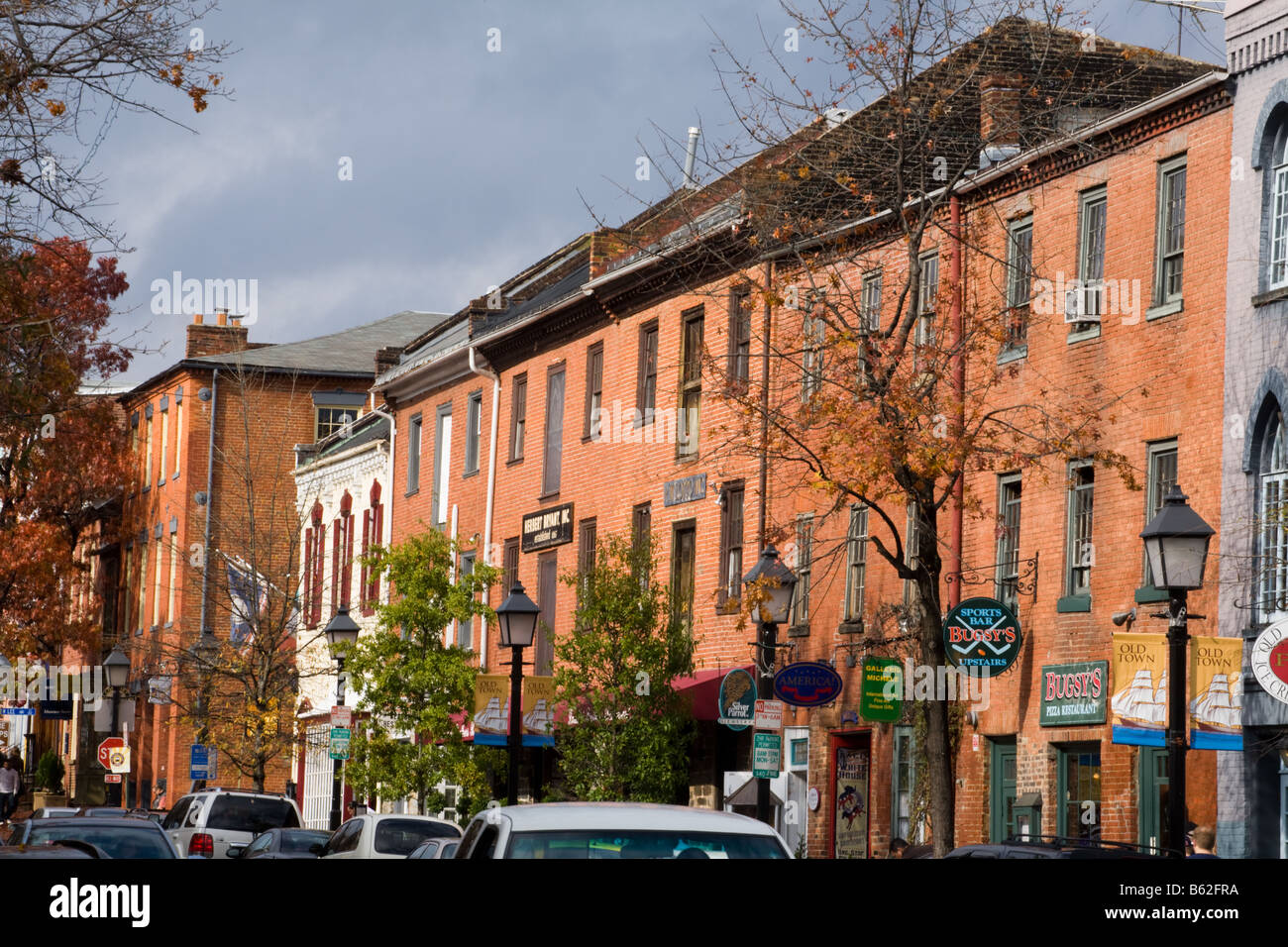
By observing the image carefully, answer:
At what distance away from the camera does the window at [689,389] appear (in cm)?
3294

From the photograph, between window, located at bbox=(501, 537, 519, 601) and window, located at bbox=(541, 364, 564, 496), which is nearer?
window, located at bbox=(541, 364, 564, 496)

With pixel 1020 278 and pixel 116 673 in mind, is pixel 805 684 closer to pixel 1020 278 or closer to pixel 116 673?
pixel 1020 278

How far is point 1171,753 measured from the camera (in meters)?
15.8

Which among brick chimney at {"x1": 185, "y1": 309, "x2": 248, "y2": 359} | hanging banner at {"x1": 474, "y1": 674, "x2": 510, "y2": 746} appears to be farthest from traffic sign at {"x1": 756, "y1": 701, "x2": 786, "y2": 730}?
brick chimney at {"x1": 185, "y1": 309, "x2": 248, "y2": 359}

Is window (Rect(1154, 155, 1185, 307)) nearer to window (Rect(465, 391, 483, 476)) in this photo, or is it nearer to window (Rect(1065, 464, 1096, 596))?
window (Rect(1065, 464, 1096, 596))

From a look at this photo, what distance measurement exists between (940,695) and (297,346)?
144 ft

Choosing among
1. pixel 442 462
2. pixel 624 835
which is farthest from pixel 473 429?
pixel 624 835

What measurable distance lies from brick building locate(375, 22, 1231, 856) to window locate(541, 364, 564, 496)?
59 millimetres

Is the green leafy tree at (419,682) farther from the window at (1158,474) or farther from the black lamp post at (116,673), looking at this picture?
the window at (1158,474)

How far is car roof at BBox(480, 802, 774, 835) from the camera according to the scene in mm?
9961

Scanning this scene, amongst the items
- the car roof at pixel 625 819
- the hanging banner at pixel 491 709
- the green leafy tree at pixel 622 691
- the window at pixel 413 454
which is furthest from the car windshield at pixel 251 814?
the car roof at pixel 625 819

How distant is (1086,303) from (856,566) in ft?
19.5

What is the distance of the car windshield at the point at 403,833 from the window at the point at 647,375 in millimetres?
13594
